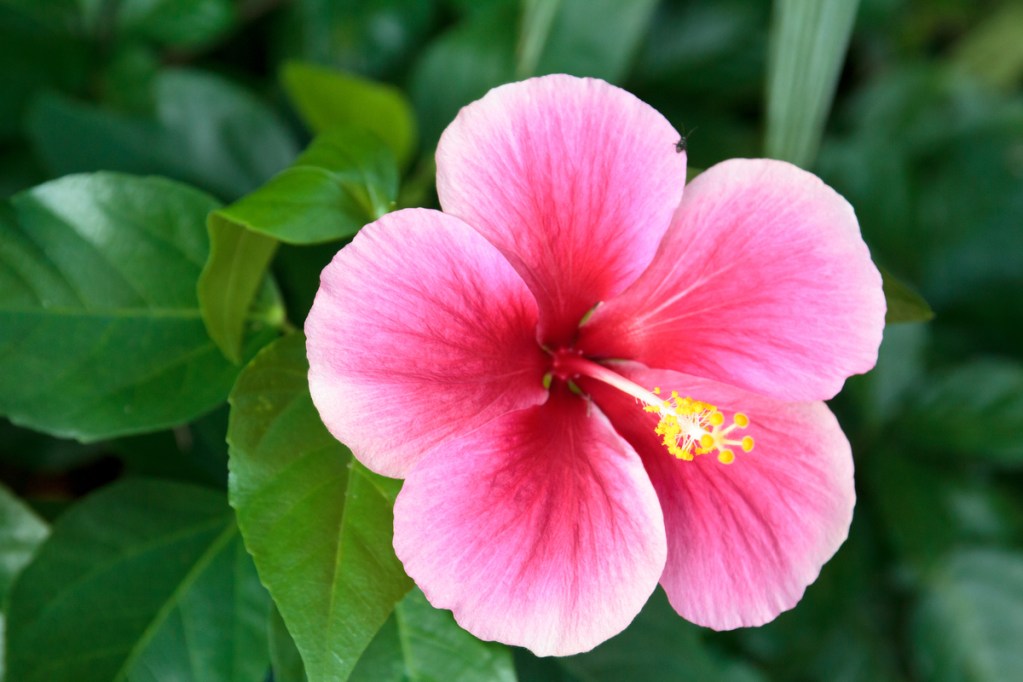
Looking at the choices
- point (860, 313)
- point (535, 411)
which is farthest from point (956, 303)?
point (535, 411)

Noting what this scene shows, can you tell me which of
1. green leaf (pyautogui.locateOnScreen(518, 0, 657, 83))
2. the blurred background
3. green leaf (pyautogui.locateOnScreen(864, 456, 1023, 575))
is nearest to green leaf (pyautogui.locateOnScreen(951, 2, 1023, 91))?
the blurred background

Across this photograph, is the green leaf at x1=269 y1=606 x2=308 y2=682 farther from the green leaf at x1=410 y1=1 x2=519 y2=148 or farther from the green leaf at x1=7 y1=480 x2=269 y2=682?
the green leaf at x1=410 y1=1 x2=519 y2=148

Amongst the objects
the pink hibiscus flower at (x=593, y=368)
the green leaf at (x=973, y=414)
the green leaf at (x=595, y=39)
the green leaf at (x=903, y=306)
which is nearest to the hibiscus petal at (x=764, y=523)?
the pink hibiscus flower at (x=593, y=368)

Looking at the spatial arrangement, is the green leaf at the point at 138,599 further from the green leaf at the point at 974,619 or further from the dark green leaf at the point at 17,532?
the green leaf at the point at 974,619

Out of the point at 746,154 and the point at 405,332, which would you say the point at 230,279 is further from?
the point at 746,154

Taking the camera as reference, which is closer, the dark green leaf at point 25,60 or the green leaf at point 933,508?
the dark green leaf at point 25,60

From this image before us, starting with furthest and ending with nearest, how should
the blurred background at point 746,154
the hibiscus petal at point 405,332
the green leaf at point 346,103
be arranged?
the green leaf at point 346,103
the blurred background at point 746,154
the hibiscus petal at point 405,332

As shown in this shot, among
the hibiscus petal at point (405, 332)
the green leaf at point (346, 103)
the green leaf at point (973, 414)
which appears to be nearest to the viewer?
the hibiscus petal at point (405, 332)
